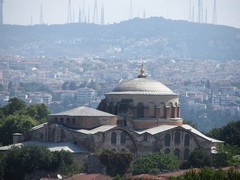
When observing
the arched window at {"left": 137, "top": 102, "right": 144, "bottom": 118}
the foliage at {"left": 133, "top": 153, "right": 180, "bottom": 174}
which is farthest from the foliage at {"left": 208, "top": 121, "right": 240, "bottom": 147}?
the foliage at {"left": 133, "top": 153, "right": 180, "bottom": 174}

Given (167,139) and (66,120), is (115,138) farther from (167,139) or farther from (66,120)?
(66,120)

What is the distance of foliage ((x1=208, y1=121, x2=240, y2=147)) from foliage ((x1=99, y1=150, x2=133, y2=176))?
10637mm

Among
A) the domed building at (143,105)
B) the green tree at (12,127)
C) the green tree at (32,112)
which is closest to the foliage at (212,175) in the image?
the domed building at (143,105)

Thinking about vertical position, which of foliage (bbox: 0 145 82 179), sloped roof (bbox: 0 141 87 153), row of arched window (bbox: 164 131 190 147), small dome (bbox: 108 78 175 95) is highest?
small dome (bbox: 108 78 175 95)

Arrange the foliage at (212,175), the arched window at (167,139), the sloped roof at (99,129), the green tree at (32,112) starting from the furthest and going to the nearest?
the green tree at (32,112)
the arched window at (167,139)
the sloped roof at (99,129)
the foliage at (212,175)

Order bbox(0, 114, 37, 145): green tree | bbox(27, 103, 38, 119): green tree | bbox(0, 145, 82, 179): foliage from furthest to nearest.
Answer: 1. bbox(27, 103, 38, 119): green tree
2. bbox(0, 114, 37, 145): green tree
3. bbox(0, 145, 82, 179): foliage

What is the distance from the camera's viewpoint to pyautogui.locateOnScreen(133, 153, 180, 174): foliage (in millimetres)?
67688

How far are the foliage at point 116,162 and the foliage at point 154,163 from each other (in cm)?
47

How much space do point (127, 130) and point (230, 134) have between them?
26.3 feet

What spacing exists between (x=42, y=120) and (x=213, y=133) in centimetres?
1024

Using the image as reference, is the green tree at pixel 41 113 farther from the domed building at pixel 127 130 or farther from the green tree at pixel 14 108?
the domed building at pixel 127 130

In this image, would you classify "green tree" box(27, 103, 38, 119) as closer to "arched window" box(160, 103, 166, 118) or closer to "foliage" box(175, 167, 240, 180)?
"arched window" box(160, 103, 166, 118)

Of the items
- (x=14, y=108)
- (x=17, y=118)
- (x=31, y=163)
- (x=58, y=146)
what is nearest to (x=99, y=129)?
(x=58, y=146)

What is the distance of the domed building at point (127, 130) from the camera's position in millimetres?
72625
